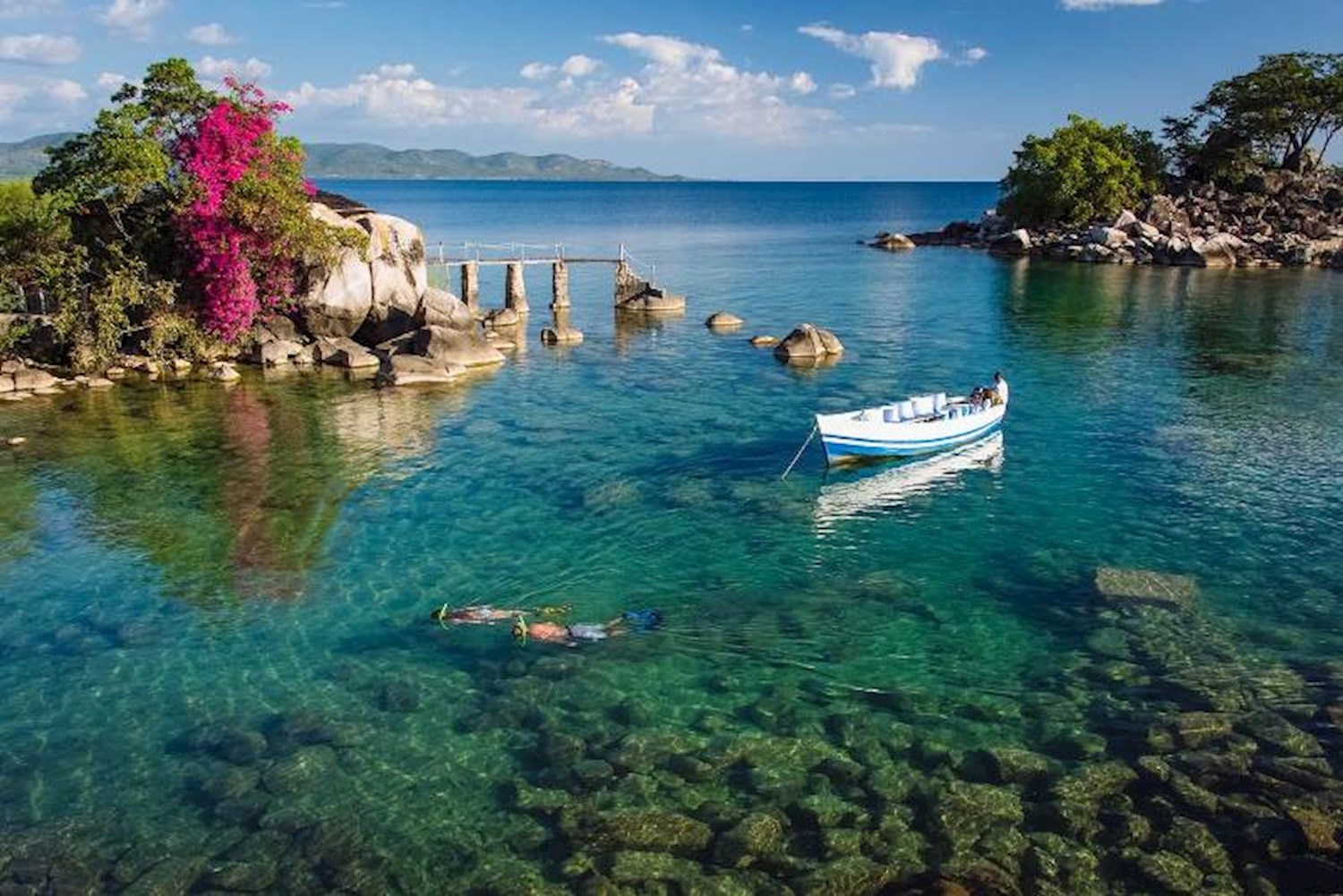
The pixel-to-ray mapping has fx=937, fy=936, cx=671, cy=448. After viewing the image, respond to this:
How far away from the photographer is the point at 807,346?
164ft

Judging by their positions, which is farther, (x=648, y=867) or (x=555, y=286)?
(x=555, y=286)

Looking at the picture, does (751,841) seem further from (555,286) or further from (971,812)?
(555,286)

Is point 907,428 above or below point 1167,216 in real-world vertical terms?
below

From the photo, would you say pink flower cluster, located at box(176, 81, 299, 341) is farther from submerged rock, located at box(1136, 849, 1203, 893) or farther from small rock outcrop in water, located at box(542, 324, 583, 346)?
submerged rock, located at box(1136, 849, 1203, 893)

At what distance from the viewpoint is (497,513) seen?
2753 centimetres

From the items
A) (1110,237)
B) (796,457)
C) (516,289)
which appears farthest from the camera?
(1110,237)

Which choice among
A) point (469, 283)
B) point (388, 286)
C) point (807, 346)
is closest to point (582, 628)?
point (807, 346)

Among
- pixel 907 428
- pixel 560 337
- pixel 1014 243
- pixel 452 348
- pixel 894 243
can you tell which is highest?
pixel 894 243

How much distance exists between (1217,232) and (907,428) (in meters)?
85.3

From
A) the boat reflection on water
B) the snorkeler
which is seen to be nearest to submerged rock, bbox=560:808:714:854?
the snorkeler

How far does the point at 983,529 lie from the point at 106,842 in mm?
21630

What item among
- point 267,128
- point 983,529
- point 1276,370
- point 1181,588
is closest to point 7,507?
point 267,128

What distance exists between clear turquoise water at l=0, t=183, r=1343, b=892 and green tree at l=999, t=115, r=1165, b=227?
68.2 meters

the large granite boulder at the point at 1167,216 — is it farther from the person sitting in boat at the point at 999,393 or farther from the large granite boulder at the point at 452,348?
the large granite boulder at the point at 452,348
